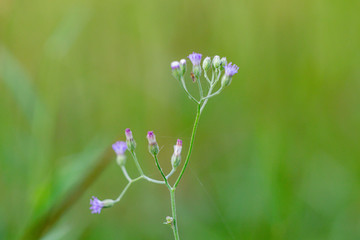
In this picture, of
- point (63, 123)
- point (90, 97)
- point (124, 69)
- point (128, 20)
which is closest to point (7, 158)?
point (63, 123)

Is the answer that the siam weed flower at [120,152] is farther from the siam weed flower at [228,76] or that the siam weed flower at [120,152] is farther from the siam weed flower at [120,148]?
the siam weed flower at [228,76]

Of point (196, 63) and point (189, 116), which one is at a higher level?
point (189, 116)

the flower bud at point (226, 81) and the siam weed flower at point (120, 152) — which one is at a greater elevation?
the flower bud at point (226, 81)

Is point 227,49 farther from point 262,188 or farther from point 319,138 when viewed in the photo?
point 262,188

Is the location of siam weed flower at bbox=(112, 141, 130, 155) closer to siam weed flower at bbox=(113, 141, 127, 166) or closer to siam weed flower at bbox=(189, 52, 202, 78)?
siam weed flower at bbox=(113, 141, 127, 166)

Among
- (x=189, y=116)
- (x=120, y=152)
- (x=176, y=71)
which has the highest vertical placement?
(x=189, y=116)

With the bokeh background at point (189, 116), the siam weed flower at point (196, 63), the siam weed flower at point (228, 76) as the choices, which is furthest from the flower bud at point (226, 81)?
the bokeh background at point (189, 116)

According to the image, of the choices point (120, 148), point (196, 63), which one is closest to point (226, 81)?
point (196, 63)

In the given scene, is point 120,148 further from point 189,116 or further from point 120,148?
point 189,116
